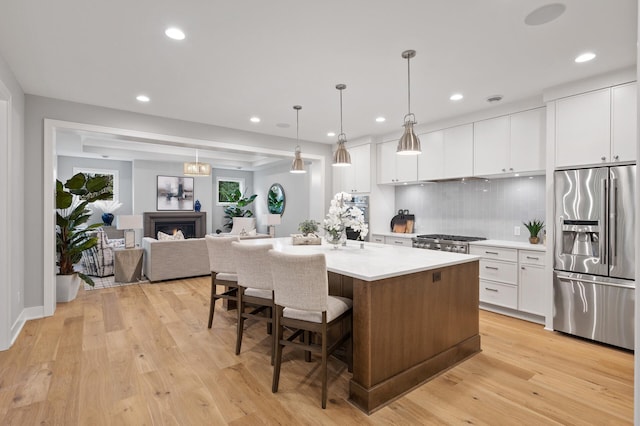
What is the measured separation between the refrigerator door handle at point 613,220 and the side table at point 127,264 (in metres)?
6.50

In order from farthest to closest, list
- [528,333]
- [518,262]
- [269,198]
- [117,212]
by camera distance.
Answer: [269,198], [117,212], [518,262], [528,333]

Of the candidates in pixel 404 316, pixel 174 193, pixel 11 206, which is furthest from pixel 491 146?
pixel 174 193

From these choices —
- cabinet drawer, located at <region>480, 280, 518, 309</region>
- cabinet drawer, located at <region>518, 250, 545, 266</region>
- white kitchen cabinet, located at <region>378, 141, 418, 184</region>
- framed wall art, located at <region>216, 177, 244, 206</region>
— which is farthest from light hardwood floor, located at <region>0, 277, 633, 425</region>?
framed wall art, located at <region>216, 177, 244, 206</region>

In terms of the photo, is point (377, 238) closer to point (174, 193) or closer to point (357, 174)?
point (357, 174)

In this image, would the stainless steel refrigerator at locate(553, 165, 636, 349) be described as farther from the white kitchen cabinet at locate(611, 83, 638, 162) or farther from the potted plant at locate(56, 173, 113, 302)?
the potted plant at locate(56, 173, 113, 302)

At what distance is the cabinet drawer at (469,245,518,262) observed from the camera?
3801mm

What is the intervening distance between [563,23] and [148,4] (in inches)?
112

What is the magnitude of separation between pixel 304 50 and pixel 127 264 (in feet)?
15.7

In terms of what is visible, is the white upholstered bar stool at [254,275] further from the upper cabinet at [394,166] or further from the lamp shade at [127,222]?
the lamp shade at [127,222]

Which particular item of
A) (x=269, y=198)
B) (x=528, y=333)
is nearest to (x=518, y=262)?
(x=528, y=333)

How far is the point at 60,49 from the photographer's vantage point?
2674mm

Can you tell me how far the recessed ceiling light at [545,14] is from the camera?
2.09 meters

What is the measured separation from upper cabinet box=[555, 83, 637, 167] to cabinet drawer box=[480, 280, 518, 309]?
1512mm

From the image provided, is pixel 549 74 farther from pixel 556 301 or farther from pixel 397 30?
pixel 556 301
